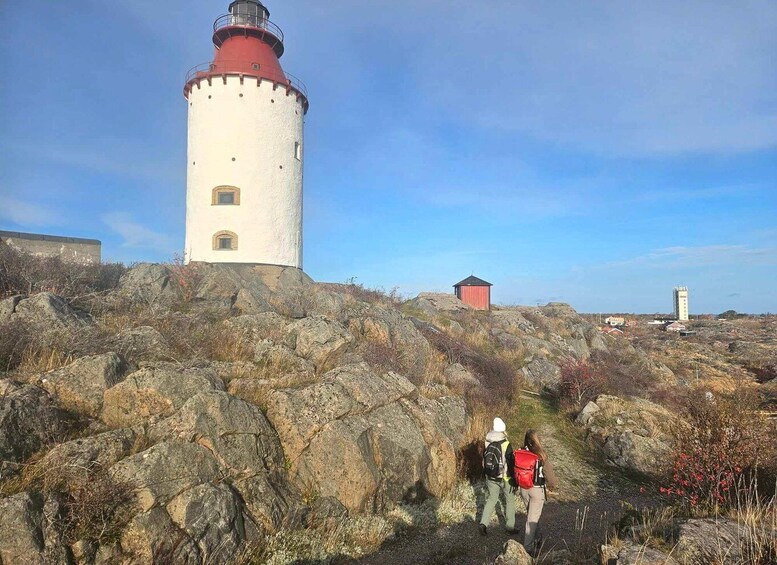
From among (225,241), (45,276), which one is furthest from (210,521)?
(225,241)

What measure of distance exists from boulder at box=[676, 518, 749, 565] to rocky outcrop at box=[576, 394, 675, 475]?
6652mm

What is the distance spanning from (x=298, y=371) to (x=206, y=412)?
3.09 metres

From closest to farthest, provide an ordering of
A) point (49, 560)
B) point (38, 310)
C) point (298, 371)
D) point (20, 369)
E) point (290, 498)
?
1. point (49, 560)
2. point (290, 498)
3. point (20, 369)
4. point (38, 310)
5. point (298, 371)

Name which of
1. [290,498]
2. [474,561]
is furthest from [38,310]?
[474,561]

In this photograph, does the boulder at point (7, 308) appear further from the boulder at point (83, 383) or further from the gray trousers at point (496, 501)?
the gray trousers at point (496, 501)

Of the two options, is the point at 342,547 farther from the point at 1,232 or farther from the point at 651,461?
the point at 1,232

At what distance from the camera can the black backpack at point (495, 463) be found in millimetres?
7731

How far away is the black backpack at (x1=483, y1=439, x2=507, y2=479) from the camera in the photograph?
7.73m

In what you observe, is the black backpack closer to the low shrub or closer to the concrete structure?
the low shrub

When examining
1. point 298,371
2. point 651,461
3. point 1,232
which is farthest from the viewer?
point 1,232

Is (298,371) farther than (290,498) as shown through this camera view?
Yes

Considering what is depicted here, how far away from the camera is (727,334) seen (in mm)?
53531

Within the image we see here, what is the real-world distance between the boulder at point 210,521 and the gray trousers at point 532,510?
4.13m

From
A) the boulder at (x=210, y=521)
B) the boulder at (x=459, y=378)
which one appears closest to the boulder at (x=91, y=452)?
the boulder at (x=210, y=521)
